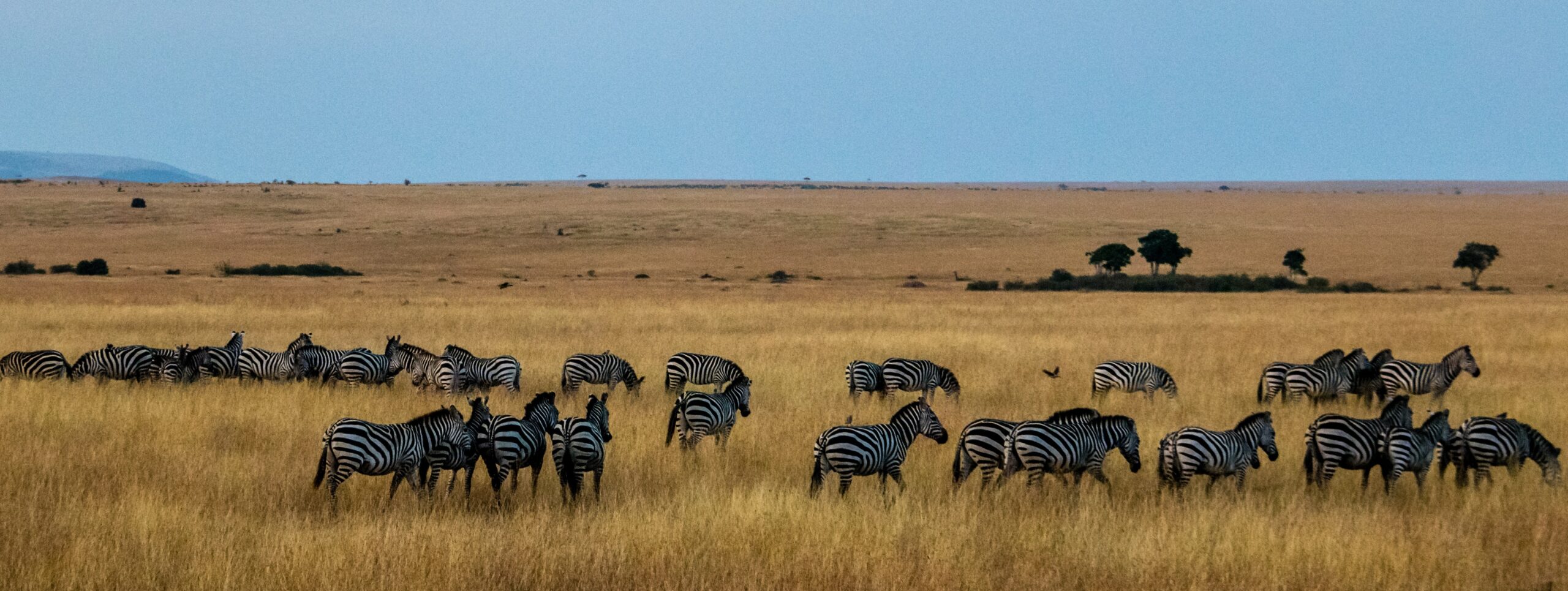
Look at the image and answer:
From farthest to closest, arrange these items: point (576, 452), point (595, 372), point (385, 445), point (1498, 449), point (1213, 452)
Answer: point (595, 372) → point (1498, 449) → point (1213, 452) → point (576, 452) → point (385, 445)

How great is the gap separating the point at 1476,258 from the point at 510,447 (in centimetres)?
6491

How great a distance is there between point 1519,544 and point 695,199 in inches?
5174

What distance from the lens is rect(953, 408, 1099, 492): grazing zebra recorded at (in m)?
11.4

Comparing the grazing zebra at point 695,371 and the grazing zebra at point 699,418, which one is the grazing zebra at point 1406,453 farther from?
the grazing zebra at point 695,371

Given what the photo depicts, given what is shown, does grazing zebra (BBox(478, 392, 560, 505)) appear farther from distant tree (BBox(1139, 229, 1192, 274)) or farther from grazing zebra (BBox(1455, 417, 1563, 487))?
distant tree (BBox(1139, 229, 1192, 274))

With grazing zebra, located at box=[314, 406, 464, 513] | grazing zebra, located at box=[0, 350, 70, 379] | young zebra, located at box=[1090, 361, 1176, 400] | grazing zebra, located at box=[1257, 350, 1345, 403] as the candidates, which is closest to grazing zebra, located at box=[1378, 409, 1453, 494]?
grazing zebra, located at box=[1257, 350, 1345, 403]

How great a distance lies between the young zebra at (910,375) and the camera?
18.2 metres

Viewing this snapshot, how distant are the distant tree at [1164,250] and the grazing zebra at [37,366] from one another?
58.2 m

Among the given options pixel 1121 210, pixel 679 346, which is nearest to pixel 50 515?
pixel 679 346

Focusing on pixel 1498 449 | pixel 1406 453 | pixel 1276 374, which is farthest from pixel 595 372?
pixel 1498 449

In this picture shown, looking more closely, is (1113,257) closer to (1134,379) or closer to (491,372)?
(1134,379)

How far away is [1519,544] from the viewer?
32.7 feet

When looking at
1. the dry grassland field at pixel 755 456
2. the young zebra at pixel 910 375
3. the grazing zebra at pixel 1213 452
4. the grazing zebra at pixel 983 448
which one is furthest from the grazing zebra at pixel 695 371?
the grazing zebra at pixel 1213 452

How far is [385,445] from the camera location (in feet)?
34.4
